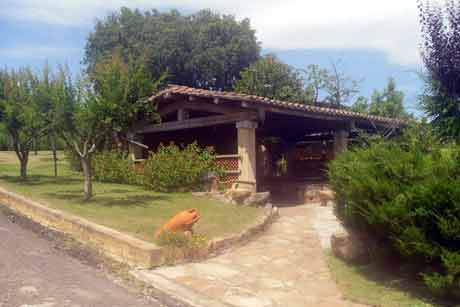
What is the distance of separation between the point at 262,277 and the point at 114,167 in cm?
Result: 1069

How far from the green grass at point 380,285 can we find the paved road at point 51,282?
2.38m

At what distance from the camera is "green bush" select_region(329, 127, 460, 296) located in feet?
15.1

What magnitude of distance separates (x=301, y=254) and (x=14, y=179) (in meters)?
12.1

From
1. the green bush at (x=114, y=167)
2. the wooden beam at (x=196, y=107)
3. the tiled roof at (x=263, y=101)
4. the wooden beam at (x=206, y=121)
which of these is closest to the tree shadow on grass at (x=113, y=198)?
the wooden beam at (x=206, y=121)

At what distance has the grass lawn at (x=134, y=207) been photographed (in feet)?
27.2

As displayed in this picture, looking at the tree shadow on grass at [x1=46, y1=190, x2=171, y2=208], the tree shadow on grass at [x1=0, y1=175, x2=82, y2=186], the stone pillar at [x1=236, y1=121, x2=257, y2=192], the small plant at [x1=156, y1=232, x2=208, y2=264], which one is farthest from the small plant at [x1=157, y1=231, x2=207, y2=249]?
the tree shadow on grass at [x1=0, y1=175, x2=82, y2=186]

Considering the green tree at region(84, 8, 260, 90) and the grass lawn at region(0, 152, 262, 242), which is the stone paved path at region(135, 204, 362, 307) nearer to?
the grass lawn at region(0, 152, 262, 242)

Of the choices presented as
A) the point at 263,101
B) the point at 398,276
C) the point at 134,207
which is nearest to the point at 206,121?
the point at 263,101

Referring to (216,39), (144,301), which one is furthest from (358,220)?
(216,39)

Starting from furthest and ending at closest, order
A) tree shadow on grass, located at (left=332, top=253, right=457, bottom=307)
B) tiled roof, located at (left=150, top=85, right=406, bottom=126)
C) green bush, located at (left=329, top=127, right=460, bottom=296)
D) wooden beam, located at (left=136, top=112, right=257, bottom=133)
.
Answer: wooden beam, located at (left=136, top=112, right=257, bottom=133), tiled roof, located at (left=150, top=85, right=406, bottom=126), tree shadow on grass, located at (left=332, top=253, right=457, bottom=307), green bush, located at (left=329, top=127, right=460, bottom=296)

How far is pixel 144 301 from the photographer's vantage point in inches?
207

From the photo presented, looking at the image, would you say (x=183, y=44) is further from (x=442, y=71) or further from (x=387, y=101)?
(x=442, y=71)

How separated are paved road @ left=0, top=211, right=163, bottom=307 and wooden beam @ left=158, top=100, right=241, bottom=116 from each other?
6712mm

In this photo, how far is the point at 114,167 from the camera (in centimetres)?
1581
